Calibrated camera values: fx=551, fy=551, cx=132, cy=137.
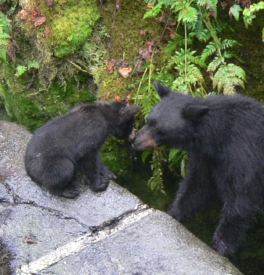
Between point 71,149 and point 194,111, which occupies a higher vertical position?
Answer: point 194,111

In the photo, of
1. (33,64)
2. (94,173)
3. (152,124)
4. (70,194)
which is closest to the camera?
(152,124)

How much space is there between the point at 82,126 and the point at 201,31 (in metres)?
1.68

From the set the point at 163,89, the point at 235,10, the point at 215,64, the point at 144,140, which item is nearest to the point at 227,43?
the point at 215,64

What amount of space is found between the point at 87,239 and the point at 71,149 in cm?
95

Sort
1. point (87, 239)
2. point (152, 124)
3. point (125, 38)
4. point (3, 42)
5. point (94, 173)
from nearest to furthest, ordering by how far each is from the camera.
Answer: point (87, 239)
point (152, 124)
point (94, 173)
point (3, 42)
point (125, 38)

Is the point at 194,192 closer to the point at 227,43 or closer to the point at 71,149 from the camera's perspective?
the point at 71,149

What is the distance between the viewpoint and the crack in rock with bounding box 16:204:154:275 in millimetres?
4336

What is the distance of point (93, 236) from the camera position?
15.2ft

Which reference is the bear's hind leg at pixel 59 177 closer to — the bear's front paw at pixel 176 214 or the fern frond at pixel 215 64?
the bear's front paw at pixel 176 214

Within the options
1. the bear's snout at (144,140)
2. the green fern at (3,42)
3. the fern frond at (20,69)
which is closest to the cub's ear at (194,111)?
the bear's snout at (144,140)

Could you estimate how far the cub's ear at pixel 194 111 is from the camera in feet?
15.3

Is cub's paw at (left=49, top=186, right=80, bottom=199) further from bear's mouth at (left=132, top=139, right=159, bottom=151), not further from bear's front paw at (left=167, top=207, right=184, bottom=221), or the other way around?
bear's front paw at (left=167, top=207, right=184, bottom=221)

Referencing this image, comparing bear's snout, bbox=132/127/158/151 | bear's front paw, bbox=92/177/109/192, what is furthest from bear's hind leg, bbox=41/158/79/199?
bear's snout, bbox=132/127/158/151

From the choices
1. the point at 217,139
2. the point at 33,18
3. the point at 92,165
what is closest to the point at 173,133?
the point at 217,139
